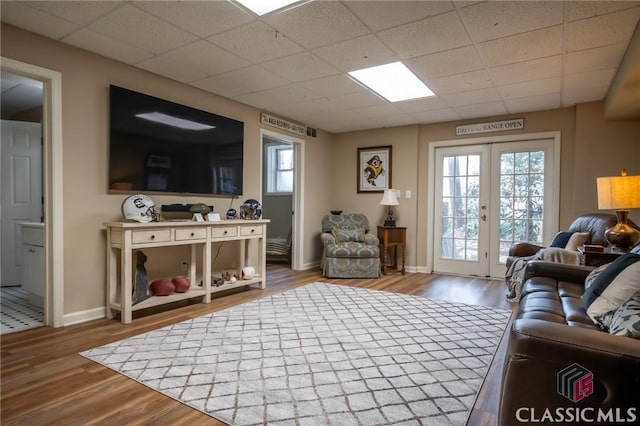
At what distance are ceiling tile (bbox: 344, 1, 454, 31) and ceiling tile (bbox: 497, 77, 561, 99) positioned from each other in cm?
191

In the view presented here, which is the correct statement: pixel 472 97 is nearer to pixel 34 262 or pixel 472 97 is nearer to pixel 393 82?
pixel 393 82

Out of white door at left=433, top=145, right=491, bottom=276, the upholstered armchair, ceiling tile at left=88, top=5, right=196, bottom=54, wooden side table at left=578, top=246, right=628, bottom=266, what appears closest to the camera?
ceiling tile at left=88, top=5, right=196, bottom=54

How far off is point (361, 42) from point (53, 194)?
9.13 feet

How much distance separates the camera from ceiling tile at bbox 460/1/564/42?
227 centimetres

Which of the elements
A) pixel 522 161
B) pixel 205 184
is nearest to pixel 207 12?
pixel 205 184

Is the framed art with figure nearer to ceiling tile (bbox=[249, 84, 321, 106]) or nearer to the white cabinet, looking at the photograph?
ceiling tile (bbox=[249, 84, 321, 106])

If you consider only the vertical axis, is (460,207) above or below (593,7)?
below

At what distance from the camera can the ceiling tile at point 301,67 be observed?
10.3ft

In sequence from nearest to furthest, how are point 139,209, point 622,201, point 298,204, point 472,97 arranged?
point 622,201 < point 139,209 < point 472,97 < point 298,204

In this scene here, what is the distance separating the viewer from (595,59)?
120 inches

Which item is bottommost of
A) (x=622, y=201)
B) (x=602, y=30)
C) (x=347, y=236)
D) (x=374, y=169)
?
(x=347, y=236)

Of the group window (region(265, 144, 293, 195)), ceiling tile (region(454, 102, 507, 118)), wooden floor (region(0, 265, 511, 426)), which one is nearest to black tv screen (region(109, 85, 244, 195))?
wooden floor (region(0, 265, 511, 426))

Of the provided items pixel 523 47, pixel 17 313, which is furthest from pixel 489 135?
pixel 17 313

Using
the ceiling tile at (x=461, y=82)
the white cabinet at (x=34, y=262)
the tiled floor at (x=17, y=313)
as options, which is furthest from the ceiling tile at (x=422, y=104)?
the tiled floor at (x=17, y=313)
